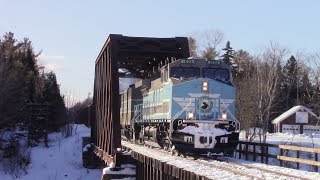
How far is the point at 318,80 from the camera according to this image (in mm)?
69188

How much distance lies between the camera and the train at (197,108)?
19750 mm

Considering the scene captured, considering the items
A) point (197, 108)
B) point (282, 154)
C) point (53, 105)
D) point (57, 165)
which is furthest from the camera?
point (53, 105)

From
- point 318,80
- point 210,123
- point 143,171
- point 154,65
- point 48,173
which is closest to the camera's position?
point 143,171

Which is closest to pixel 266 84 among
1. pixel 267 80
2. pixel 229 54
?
pixel 267 80

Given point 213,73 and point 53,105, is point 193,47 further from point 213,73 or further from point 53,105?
point 213,73

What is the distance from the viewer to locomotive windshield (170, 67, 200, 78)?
21.0m

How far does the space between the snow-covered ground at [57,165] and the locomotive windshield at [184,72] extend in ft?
55.4

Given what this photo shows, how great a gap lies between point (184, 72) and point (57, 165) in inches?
872

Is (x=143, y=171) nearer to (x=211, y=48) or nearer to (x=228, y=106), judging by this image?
(x=228, y=106)

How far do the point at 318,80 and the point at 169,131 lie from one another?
53.3m

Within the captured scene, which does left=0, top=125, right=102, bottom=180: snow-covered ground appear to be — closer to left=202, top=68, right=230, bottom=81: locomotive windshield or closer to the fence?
the fence

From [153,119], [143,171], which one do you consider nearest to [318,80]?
[153,119]

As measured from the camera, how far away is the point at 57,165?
40094mm

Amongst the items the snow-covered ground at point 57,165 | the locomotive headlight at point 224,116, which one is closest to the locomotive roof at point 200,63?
the locomotive headlight at point 224,116
